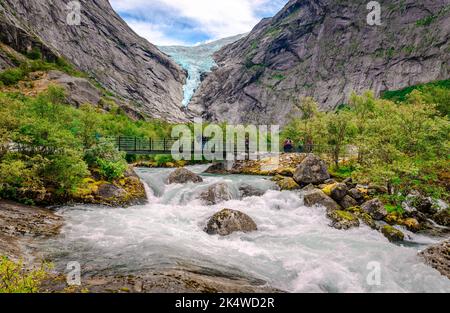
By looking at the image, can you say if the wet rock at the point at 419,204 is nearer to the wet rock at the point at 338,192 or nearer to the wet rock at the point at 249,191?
the wet rock at the point at 338,192

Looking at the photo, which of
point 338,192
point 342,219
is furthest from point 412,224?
point 338,192

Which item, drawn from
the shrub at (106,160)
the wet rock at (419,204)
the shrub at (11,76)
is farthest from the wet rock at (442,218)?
the shrub at (11,76)

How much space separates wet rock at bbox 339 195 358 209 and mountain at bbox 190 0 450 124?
109239mm

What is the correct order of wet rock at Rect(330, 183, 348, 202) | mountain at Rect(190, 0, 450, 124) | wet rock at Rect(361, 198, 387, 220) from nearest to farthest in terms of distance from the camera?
1. wet rock at Rect(361, 198, 387, 220)
2. wet rock at Rect(330, 183, 348, 202)
3. mountain at Rect(190, 0, 450, 124)

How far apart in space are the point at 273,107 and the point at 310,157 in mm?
138538

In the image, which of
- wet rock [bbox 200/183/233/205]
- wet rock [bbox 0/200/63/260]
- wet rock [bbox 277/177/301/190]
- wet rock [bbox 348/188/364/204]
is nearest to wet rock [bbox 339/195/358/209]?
wet rock [bbox 348/188/364/204]

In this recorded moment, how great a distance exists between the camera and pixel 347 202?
22500 mm

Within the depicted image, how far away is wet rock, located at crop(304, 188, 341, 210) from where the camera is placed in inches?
862

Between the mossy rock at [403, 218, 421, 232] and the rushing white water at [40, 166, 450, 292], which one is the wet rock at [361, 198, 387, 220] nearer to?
the mossy rock at [403, 218, 421, 232]

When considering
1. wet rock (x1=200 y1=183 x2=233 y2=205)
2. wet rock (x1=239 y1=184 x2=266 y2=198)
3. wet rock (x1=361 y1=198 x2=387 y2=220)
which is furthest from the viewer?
wet rock (x1=239 y1=184 x2=266 y2=198)

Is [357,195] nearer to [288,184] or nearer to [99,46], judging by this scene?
[288,184]

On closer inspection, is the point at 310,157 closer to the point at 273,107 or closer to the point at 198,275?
the point at 198,275

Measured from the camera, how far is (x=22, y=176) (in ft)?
60.8
